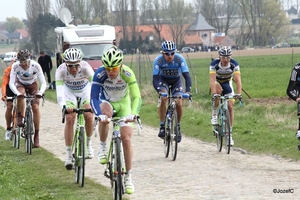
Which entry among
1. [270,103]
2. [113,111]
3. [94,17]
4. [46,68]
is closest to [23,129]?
[113,111]

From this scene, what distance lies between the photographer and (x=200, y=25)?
122 m

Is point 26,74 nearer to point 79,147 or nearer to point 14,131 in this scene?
point 14,131

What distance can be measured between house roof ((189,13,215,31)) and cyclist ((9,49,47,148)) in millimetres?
104411

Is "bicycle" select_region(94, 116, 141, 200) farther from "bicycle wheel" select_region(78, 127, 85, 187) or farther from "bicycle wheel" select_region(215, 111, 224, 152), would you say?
"bicycle wheel" select_region(215, 111, 224, 152)

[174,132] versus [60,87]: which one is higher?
[60,87]

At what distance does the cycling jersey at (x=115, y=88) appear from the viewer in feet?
31.5

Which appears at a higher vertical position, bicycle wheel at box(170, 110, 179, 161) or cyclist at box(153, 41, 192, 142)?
cyclist at box(153, 41, 192, 142)

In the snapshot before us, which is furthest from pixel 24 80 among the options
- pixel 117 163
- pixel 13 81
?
pixel 117 163

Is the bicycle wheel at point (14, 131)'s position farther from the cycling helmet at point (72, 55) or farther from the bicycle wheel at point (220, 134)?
the cycling helmet at point (72, 55)

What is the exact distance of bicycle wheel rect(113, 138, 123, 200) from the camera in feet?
29.4

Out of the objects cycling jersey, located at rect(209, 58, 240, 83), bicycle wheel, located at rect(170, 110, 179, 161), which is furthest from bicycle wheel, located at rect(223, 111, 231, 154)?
bicycle wheel, located at rect(170, 110, 179, 161)

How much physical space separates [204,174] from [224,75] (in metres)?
3.48

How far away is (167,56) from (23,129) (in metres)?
3.58

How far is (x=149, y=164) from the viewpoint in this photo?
1280 cm
